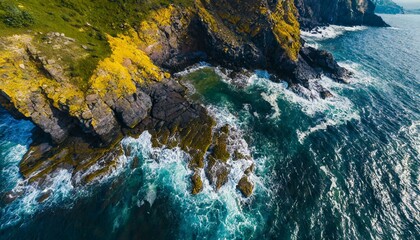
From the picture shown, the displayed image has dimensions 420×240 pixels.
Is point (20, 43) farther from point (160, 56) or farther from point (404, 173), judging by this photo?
point (404, 173)

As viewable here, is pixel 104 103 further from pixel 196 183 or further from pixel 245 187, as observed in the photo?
pixel 245 187

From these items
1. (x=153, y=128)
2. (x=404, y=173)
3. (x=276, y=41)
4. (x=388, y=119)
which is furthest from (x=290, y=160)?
(x=276, y=41)

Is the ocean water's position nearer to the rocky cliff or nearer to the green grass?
the rocky cliff

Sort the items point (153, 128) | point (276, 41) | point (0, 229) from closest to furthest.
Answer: point (0, 229)
point (153, 128)
point (276, 41)

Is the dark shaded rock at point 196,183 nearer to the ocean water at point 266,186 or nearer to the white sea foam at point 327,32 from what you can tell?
the ocean water at point 266,186

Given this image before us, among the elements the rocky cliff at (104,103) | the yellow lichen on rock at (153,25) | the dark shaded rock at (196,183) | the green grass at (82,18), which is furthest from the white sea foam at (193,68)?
the dark shaded rock at (196,183)

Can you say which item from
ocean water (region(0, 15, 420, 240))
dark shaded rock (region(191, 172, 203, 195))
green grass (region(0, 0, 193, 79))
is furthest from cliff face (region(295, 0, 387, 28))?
dark shaded rock (region(191, 172, 203, 195))

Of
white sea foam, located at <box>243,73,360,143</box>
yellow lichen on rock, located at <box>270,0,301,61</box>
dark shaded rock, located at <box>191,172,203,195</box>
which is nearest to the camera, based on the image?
dark shaded rock, located at <box>191,172,203,195</box>
